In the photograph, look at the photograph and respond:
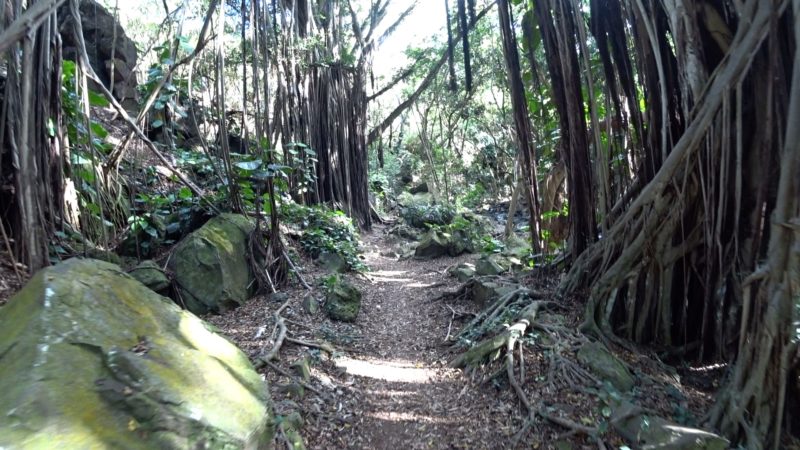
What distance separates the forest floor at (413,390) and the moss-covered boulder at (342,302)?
113 millimetres

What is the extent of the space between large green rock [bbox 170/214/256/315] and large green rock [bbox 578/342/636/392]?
3284 mm

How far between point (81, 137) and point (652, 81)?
4.89 metres

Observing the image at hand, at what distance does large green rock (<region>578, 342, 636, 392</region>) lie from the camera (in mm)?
3076

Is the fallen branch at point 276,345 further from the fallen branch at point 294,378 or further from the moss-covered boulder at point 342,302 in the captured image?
the moss-covered boulder at point 342,302

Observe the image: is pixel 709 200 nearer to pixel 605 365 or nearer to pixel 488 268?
pixel 605 365

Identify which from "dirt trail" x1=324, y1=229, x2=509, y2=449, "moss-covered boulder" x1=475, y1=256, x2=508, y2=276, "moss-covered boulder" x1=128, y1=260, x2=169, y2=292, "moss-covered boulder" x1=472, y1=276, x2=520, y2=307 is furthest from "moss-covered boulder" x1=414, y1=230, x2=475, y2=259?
"moss-covered boulder" x1=128, y1=260, x2=169, y2=292

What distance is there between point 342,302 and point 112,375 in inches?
131

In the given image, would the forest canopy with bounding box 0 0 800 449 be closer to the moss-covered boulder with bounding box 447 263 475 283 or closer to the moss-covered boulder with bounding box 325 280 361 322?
the moss-covered boulder with bounding box 325 280 361 322

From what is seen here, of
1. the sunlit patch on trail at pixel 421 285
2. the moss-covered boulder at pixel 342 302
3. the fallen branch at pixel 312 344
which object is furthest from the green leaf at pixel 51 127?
the sunlit patch on trail at pixel 421 285

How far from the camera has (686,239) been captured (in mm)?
3582

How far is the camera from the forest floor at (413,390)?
282 cm

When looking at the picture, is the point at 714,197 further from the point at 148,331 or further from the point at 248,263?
the point at 248,263

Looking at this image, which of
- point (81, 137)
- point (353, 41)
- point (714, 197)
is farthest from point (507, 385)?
point (353, 41)

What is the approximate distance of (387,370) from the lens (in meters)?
3.86
